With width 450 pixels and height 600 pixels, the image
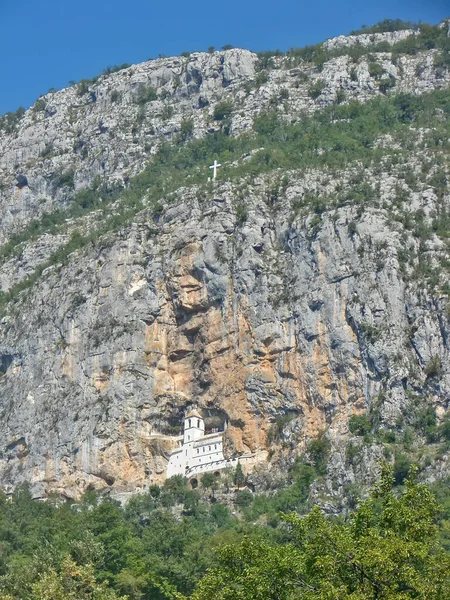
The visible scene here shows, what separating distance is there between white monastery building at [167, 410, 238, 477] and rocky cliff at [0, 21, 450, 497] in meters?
1.04

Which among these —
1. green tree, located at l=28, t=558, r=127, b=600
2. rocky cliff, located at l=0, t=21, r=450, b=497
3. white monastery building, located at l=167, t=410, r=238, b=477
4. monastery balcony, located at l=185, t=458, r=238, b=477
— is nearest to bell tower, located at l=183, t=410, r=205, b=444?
white monastery building, located at l=167, t=410, r=238, b=477

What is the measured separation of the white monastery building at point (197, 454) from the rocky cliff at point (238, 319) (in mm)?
1038

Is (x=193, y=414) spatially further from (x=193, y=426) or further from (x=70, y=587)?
(x=70, y=587)

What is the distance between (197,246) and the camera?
348 ft

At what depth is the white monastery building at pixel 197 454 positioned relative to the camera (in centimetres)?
9850

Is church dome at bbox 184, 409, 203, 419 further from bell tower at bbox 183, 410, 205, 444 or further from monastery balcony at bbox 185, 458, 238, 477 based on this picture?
monastery balcony at bbox 185, 458, 238, 477

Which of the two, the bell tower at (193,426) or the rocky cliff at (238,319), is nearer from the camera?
the rocky cliff at (238,319)

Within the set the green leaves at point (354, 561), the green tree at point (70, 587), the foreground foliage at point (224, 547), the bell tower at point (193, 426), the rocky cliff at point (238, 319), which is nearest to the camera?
the green leaves at point (354, 561)

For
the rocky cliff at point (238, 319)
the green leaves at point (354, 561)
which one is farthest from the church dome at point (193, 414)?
the green leaves at point (354, 561)

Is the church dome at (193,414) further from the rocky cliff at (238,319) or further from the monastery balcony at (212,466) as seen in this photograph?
→ the monastery balcony at (212,466)

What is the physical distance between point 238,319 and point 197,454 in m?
11.5

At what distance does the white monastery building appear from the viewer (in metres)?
98.5

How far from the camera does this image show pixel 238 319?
101 metres

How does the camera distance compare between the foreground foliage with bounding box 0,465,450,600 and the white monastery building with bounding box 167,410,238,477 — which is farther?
the white monastery building with bounding box 167,410,238,477
